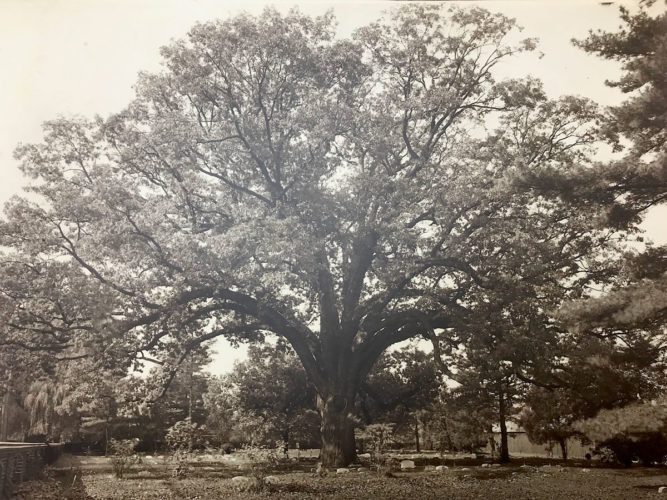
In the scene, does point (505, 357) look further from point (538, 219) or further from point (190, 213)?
point (190, 213)

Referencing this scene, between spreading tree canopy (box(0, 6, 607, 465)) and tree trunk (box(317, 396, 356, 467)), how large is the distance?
78 mm

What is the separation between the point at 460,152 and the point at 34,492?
17.0 m

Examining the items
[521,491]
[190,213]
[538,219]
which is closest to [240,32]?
[190,213]

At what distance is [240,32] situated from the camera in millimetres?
14938

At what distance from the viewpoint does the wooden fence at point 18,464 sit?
10430 millimetres

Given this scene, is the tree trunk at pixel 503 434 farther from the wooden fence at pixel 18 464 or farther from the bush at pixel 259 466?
the wooden fence at pixel 18 464

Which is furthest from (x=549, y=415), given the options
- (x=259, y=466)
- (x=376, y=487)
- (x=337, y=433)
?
(x=259, y=466)

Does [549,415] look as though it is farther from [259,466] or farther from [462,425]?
[259,466]

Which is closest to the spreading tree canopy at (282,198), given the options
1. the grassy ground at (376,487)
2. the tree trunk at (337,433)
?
the tree trunk at (337,433)

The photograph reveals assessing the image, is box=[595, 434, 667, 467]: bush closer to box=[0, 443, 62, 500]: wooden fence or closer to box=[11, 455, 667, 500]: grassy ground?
box=[11, 455, 667, 500]: grassy ground

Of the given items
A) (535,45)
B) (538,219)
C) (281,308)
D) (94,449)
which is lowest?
(94,449)

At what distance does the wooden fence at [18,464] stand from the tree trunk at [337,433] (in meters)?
9.22

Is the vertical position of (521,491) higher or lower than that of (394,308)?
lower

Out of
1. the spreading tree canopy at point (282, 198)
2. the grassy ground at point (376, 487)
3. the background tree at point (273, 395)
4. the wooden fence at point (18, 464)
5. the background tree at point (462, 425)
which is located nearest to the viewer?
the wooden fence at point (18, 464)
